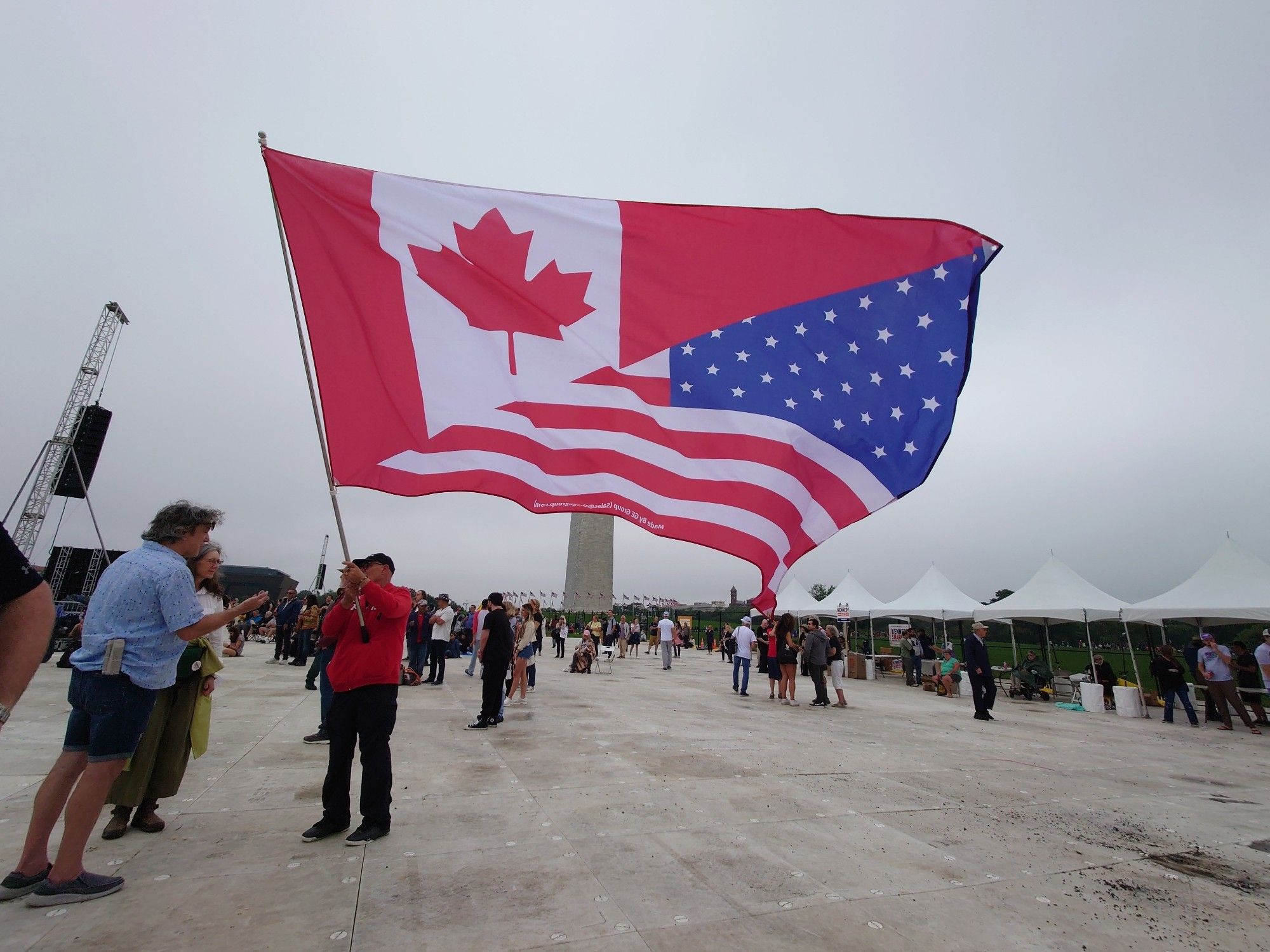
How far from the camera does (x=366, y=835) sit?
367cm

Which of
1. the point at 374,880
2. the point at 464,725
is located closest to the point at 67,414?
the point at 464,725

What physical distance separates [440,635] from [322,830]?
8.49 m

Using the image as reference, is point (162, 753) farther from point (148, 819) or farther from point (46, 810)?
point (46, 810)

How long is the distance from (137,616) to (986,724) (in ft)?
37.7

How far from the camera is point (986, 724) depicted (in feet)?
33.9

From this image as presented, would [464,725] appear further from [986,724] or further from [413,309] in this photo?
[986,724]

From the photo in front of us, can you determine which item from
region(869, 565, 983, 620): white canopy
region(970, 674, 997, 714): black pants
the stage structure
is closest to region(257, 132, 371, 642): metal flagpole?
region(970, 674, 997, 714): black pants

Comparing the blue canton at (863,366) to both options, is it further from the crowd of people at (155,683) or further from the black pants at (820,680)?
the black pants at (820,680)

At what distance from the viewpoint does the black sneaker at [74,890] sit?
275 cm

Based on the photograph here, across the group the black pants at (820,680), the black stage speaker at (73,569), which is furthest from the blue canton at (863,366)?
the black stage speaker at (73,569)

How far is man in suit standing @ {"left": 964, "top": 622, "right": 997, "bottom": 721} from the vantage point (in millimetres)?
10898

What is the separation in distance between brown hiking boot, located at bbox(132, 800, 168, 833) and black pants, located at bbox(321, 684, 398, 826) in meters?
0.95

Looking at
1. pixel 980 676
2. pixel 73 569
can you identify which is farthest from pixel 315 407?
pixel 73 569

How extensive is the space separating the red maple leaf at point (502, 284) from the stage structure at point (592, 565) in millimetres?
40068
